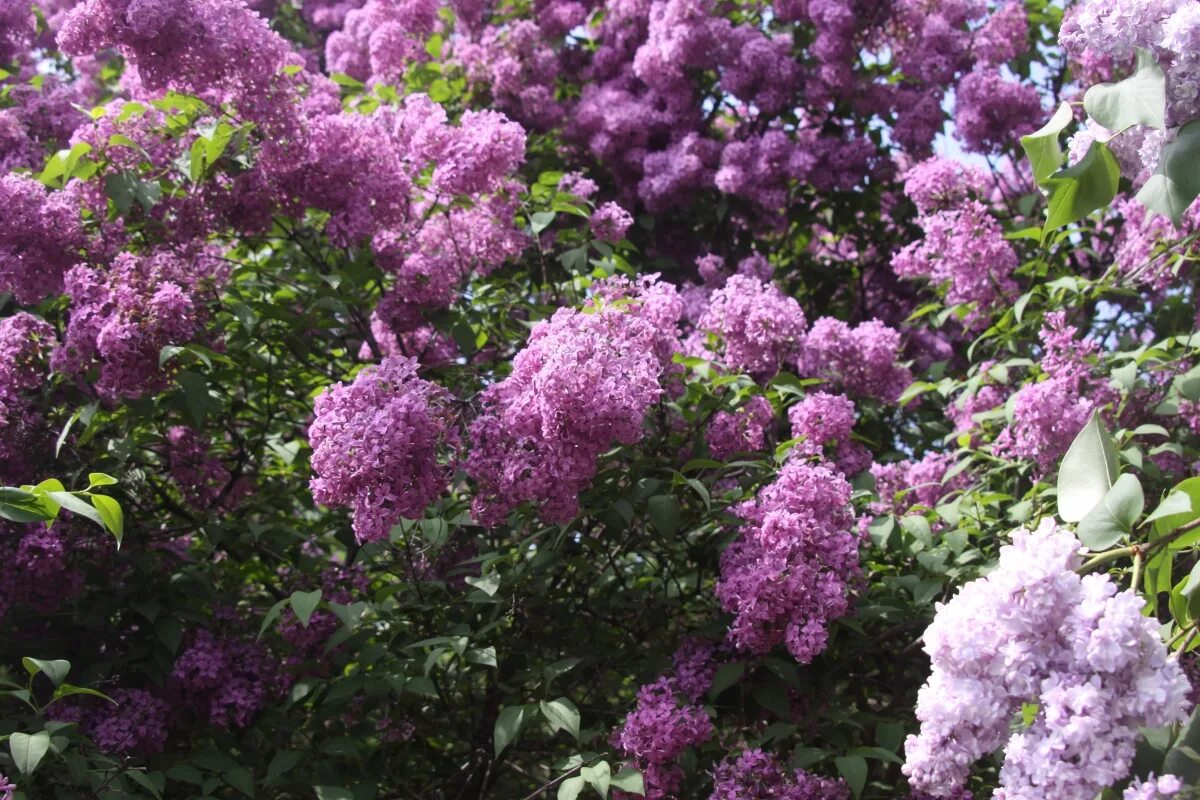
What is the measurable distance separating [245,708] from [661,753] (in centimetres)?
118

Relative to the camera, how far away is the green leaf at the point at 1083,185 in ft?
5.85

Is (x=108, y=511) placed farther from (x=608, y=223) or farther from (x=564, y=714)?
(x=608, y=223)

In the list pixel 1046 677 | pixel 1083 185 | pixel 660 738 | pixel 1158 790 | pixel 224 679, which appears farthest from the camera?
pixel 224 679

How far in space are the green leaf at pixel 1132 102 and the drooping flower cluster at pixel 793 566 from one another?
137 cm

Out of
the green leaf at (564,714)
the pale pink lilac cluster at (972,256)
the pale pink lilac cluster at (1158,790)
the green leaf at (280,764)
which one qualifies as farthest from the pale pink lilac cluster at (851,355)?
the pale pink lilac cluster at (1158,790)

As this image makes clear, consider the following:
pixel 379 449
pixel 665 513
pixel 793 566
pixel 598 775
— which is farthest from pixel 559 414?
pixel 598 775

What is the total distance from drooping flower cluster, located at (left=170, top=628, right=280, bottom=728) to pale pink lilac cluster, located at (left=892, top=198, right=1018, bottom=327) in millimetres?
2466

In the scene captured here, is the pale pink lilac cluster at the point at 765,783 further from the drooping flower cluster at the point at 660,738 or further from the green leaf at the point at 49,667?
the green leaf at the point at 49,667

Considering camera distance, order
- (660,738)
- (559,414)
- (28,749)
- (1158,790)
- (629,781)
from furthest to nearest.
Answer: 1. (660,738)
2. (629,781)
3. (559,414)
4. (28,749)
5. (1158,790)

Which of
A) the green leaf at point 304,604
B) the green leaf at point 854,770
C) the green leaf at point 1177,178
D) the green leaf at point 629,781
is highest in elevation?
the green leaf at point 1177,178

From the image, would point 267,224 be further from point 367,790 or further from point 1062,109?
point 1062,109

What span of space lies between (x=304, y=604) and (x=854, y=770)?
1291mm

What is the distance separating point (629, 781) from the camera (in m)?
2.72

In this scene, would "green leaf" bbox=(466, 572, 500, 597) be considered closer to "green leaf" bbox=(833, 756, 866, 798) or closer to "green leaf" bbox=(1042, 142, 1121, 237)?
"green leaf" bbox=(833, 756, 866, 798)
